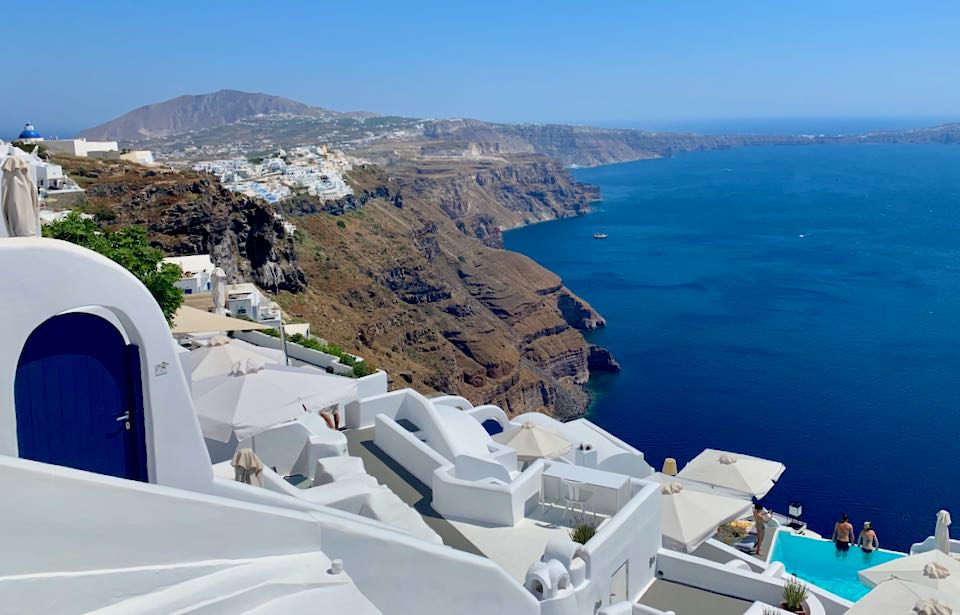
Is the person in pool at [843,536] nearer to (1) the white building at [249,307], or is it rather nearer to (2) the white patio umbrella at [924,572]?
(2) the white patio umbrella at [924,572]

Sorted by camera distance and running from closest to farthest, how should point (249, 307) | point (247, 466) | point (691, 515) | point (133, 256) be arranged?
point (247, 466) → point (691, 515) → point (133, 256) → point (249, 307)

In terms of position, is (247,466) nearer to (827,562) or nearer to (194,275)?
(827,562)

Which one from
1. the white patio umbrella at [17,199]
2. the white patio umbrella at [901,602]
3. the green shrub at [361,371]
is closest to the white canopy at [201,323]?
the green shrub at [361,371]

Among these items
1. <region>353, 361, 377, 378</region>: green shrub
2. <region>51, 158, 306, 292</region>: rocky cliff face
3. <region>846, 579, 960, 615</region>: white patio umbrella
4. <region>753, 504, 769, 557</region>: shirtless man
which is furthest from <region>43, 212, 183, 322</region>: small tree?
<region>51, 158, 306, 292</region>: rocky cliff face

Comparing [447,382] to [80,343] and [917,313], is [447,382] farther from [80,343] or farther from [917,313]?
[80,343]

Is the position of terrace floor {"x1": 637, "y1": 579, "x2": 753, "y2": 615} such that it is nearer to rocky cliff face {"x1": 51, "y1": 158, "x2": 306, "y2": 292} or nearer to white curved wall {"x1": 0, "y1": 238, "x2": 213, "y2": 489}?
white curved wall {"x1": 0, "y1": 238, "x2": 213, "y2": 489}

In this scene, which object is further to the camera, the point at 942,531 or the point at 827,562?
the point at 827,562

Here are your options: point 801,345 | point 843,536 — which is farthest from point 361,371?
point 801,345
